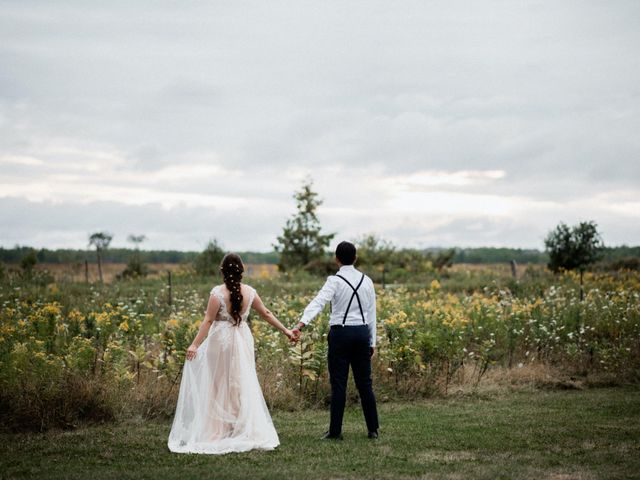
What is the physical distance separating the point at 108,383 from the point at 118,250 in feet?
163

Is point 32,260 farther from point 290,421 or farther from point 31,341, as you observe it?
point 290,421

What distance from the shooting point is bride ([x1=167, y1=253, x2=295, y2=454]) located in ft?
26.1

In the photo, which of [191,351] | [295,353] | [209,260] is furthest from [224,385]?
[209,260]

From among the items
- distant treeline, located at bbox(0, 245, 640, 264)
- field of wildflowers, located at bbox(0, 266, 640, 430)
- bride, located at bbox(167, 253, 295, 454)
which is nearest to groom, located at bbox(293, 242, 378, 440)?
bride, located at bbox(167, 253, 295, 454)

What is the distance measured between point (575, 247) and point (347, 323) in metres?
26.7

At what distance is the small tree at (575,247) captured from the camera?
3234 cm

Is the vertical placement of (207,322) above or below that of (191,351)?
above

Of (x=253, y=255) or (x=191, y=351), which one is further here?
(x=253, y=255)

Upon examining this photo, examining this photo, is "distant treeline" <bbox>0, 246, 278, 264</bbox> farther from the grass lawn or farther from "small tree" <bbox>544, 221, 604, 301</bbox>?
the grass lawn

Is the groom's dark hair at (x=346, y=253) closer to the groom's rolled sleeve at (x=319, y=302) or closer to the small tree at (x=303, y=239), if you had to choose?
the groom's rolled sleeve at (x=319, y=302)

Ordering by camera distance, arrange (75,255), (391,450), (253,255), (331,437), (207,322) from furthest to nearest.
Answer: (253,255)
(75,255)
(331,437)
(207,322)
(391,450)

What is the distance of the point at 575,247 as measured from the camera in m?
32.4

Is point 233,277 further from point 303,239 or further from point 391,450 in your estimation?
point 303,239

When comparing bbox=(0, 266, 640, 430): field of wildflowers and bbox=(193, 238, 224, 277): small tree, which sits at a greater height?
bbox=(193, 238, 224, 277): small tree
